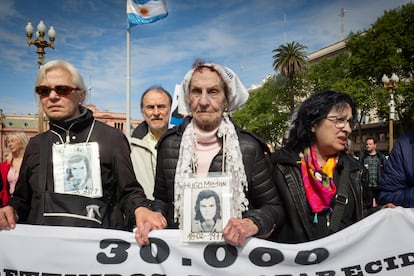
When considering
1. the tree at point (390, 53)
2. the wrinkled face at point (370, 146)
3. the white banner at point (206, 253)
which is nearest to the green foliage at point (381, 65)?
the tree at point (390, 53)

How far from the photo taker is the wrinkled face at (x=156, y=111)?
4.25 m

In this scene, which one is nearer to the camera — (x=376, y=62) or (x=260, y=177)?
(x=260, y=177)

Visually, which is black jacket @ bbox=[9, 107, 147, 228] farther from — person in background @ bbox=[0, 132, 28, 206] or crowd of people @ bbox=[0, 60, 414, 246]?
person in background @ bbox=[0, 132, 28, 206]

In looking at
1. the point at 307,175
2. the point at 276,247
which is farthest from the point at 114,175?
the point at 307,175

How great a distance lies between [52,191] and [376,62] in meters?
30.2

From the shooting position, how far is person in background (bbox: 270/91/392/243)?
2756 millimetres

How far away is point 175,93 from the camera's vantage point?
5.70m

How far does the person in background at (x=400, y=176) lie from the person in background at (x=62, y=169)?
169 centimetres

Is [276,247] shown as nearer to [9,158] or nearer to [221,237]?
[221,237]

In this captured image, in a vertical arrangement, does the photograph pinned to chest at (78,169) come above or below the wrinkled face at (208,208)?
above

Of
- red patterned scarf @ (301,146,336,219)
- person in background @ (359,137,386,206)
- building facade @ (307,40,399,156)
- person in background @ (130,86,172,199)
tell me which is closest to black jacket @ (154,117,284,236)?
red patterned scarf @ (301,146,336,219)

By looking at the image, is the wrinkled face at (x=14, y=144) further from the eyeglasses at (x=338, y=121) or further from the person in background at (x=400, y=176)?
the person in background at (x=400, y=176)

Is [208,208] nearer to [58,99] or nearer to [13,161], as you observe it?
[58,99]

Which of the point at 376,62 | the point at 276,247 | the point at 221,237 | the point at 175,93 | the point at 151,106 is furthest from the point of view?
the point at 376,62
